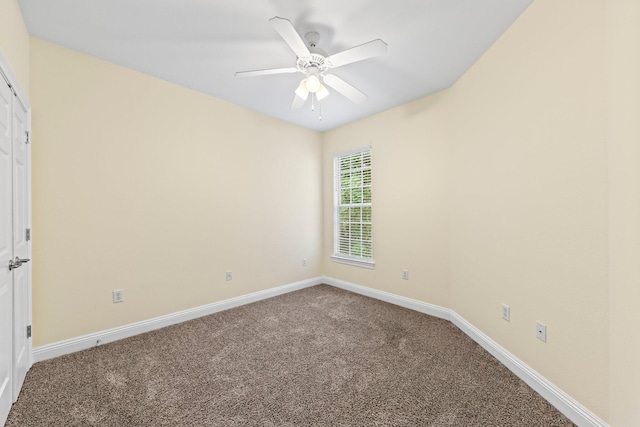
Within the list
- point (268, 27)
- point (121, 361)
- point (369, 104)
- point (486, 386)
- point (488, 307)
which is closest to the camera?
point (486, 386)

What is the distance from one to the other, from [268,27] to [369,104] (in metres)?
1.72

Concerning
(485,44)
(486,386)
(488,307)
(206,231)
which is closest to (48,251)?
(206,231)

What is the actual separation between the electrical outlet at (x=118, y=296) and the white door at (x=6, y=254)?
834 millimetres

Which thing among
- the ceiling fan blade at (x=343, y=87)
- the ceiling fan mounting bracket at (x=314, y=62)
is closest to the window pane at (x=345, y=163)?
the ceiling fan blade at (x=343, y=87)

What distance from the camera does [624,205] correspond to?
1250mm

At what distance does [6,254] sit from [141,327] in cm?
139

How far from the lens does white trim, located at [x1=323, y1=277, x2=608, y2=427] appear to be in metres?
1.45

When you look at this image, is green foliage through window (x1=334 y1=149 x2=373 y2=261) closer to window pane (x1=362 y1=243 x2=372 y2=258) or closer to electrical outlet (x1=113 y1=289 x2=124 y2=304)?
window pane (x1=362 y1=243 x2=372 y2=258)

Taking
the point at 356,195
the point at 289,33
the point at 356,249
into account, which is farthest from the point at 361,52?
the point at 356,249

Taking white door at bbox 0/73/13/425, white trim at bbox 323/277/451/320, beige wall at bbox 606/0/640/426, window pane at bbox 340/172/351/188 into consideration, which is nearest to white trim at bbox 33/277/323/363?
white door at bbox 0/73/13/425

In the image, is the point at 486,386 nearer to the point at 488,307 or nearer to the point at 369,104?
the point at 488,307

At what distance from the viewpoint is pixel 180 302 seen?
2.89 meters

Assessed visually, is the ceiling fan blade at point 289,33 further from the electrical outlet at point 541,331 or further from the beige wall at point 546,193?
the electrical outlet at point 541,331

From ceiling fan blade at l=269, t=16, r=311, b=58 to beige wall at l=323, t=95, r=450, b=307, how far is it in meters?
1.87
